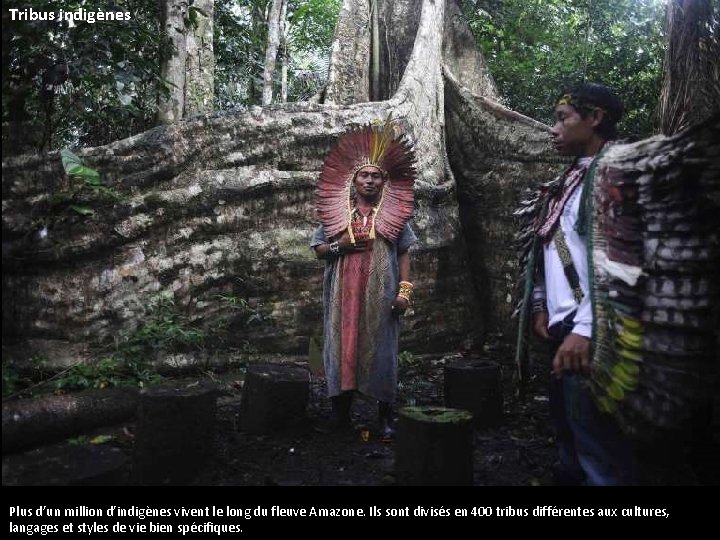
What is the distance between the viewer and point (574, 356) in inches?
95.9

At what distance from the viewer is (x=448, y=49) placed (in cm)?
865

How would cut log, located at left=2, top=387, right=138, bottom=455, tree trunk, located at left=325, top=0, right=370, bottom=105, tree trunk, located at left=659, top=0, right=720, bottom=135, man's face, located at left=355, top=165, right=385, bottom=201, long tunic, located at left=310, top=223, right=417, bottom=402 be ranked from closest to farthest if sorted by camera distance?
1. cut log, located at left=2, top=387, right=138, bottom=455
2. long tunic, located at left=310, top=223, right=417, bottom=402
3. man's face, located at left=355, top=165, right=385, bottom=201
4. tree trunk, located at left=659, top=0, right=720, bottom=135
5. tree trunk, located at left=325, top=0, right=370, bottom=105

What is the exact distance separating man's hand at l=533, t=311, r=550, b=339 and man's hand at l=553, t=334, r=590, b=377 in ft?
1.40

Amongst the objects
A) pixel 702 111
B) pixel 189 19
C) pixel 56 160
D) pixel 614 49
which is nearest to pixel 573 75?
pixel 614 49

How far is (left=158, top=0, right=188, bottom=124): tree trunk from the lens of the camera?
6449 millimetres

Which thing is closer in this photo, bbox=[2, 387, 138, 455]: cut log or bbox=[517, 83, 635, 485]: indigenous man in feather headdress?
bbox=[517, 83, 635, 485]: indigenous man in feather headdress

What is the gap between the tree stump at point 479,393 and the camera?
4281mm

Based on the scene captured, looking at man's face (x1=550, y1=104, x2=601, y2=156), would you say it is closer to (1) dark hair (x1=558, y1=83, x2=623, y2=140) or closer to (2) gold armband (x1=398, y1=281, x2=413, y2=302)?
(1) dark hair (x1=558, y1=83, x2=623, y2=140)

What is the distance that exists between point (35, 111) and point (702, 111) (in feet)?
22.3

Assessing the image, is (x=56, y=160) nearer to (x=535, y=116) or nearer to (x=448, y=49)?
(x=448, y=49)

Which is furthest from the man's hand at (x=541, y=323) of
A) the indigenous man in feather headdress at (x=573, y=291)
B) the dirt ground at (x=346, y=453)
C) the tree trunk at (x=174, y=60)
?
the tree trunk at (x=174, y=60)

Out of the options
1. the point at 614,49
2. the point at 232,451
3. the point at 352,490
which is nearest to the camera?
the point at 352,490

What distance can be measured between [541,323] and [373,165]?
1.73 m

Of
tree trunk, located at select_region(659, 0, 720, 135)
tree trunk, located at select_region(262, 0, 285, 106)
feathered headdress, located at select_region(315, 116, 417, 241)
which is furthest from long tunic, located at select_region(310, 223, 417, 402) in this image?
tree trunk, located at select_region(262, 0, 285, 106)
